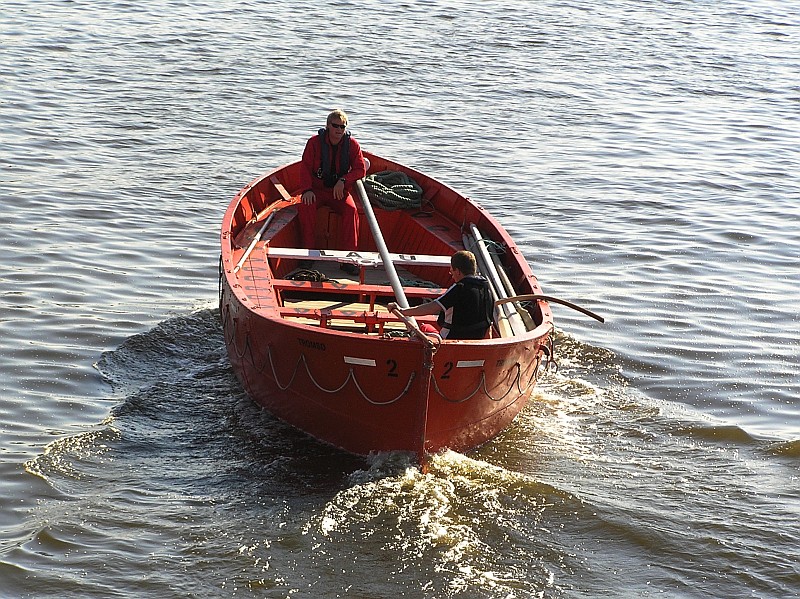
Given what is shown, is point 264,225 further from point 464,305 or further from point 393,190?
point 464,305

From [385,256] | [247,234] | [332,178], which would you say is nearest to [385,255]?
[385,256]

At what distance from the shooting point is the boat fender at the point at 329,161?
1013 cm

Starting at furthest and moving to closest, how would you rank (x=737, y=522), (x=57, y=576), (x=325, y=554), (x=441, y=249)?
(x=441, y=249) → (x=737, y=522) → (x=325, y=554) → (x=57, y=576)

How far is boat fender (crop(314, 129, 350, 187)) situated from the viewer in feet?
33.2

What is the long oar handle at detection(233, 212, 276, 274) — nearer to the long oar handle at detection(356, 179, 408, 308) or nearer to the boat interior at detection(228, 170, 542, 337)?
the boat interior at detection(228, 170, 542, 337)

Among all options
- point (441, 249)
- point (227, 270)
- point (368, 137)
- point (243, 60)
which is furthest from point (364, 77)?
point (227, 270)

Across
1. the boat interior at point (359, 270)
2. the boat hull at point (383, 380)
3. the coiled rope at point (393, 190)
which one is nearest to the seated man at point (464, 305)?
the boat hull at point (383, 380)

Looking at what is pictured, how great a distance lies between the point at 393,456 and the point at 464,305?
1.18 m

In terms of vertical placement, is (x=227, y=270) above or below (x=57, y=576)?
above

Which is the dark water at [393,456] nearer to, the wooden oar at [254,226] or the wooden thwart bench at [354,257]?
the wooden oar at [254,226]

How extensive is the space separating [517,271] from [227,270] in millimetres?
2512

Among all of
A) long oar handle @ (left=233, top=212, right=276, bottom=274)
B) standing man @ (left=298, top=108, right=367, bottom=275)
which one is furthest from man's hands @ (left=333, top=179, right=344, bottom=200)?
long oar handle @ (left=233, top=212, right=276, bottom=274)

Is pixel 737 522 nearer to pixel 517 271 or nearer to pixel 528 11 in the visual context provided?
pixel 517 271

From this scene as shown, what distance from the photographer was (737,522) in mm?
7254
